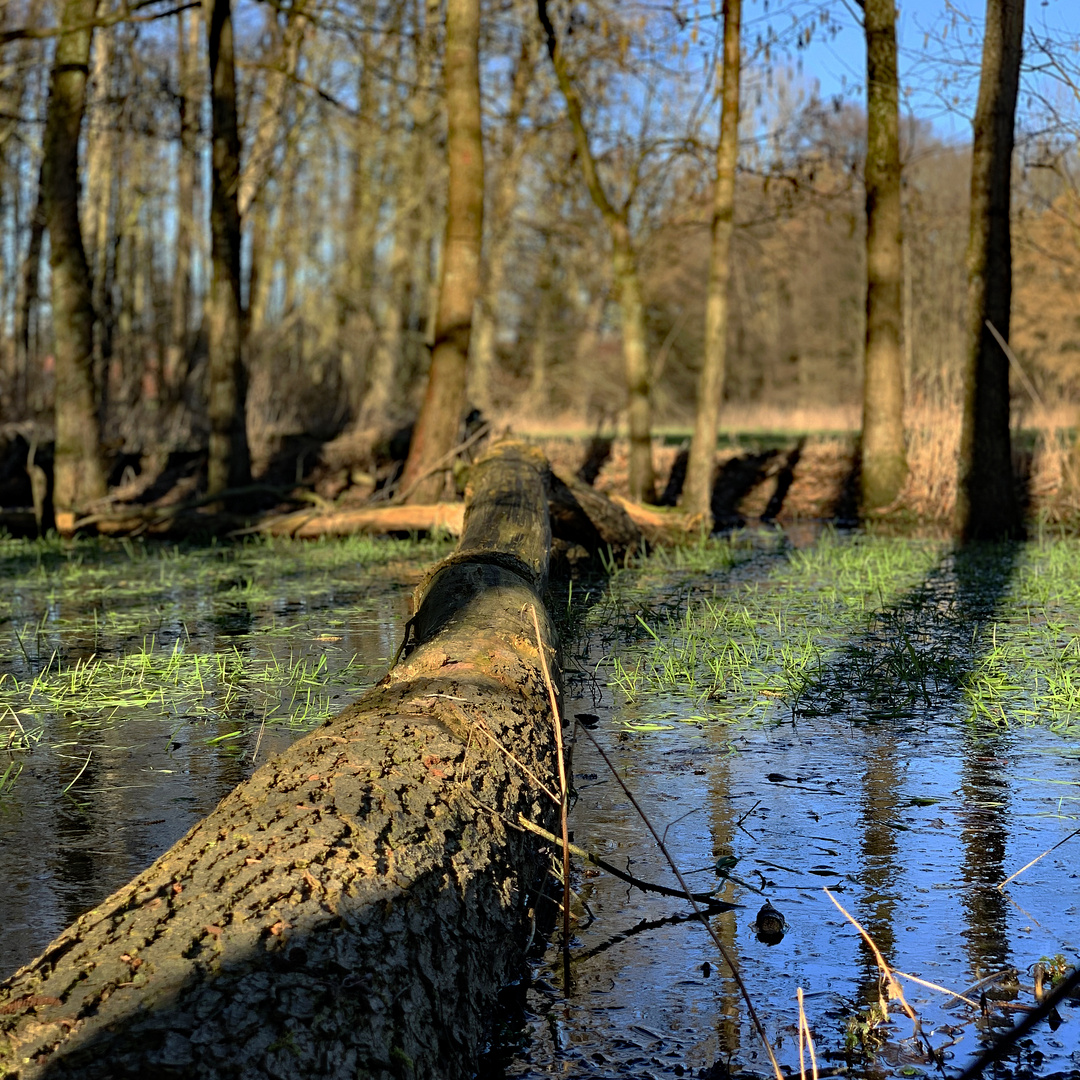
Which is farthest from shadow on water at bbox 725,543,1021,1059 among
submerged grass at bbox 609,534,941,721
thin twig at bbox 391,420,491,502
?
thin twig at bbox 391,420,491,502

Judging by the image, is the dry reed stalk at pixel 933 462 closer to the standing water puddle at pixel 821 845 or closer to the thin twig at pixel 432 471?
the thin twig at pixel 432 471

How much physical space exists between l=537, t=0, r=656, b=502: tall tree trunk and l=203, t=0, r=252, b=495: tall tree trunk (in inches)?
150

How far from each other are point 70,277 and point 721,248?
257 inches

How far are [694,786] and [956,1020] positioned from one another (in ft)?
5.36

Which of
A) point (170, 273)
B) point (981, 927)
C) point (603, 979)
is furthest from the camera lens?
point (170, 273)

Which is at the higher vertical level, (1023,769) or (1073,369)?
(1073,369)

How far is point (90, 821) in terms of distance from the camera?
12.4 feet

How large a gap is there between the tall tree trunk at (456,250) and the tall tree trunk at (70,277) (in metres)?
3.54

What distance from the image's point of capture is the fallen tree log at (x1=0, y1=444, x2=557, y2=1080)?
1899mm

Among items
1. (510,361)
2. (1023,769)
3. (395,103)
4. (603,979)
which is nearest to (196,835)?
(603,979)

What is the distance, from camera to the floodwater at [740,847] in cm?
249

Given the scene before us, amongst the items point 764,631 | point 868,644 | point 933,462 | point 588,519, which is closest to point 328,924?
point 868,644

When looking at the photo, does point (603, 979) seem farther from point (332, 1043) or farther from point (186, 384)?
point (186, 384)

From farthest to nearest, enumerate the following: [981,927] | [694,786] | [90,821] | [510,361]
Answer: [510,361] < [694,786] < [90,821] < [981,927]
